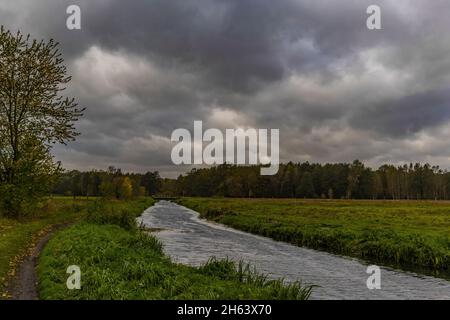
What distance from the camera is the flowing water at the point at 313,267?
18828 mm

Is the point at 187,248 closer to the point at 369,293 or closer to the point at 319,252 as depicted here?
the point at 319,252

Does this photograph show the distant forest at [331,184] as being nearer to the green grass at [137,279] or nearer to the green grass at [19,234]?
the green grass at [19,234]

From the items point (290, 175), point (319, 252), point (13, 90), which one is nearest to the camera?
point (319, 252)

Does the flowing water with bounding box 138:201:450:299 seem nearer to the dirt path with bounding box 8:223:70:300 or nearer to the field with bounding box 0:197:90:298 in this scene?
the dirt path with bounding box 8:223:70:300

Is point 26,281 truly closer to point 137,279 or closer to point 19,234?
point 137,279

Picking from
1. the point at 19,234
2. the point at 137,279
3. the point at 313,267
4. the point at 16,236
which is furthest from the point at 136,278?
the point at 19,234

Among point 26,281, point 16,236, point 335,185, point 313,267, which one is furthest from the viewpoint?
point 335,185

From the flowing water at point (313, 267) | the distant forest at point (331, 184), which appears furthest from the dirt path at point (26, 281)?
the distant forest at point (331, 184)

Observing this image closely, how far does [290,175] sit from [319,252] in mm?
146313

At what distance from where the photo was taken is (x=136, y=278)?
15453mm

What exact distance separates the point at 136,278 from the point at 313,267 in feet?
41.1

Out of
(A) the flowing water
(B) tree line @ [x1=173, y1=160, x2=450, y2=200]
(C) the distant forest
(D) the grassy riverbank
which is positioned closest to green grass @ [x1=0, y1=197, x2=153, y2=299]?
(D) the grassy riverbank
